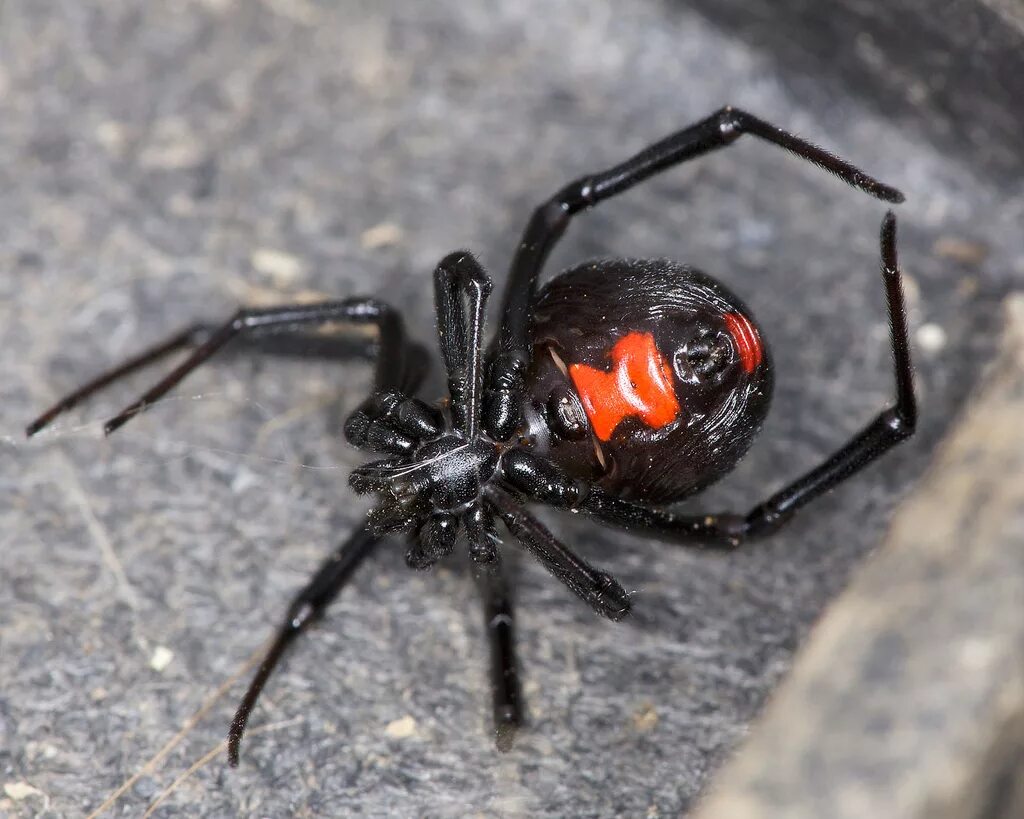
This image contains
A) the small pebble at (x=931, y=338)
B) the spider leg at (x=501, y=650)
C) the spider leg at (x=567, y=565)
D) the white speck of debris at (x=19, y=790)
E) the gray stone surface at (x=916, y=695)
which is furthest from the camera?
the small pebble at (x=931, y=338)

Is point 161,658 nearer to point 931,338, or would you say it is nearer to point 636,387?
point 636,387

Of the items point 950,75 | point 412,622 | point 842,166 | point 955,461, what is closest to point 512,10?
point 950,75

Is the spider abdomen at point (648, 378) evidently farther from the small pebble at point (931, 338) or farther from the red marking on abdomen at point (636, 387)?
the small pebble at point (931, 338)

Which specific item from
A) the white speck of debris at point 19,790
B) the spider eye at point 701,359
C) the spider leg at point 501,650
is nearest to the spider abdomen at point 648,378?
the spider eye at point 701,359

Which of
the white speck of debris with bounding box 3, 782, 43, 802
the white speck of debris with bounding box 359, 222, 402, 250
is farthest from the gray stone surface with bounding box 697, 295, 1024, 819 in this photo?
the white speck of debris with bounding box 359, 222, 402, 250

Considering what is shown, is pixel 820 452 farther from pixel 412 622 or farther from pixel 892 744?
pixel 892 744

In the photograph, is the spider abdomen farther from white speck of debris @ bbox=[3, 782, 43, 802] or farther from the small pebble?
white speck of debris @ bbox=[3, 782, 43, 802]

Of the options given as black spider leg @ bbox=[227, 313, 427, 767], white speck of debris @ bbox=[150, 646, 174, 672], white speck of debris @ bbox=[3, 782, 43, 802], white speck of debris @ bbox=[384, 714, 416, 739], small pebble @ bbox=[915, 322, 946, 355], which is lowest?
white speck of debris @ bbox=[3, 782, 43, 802]
